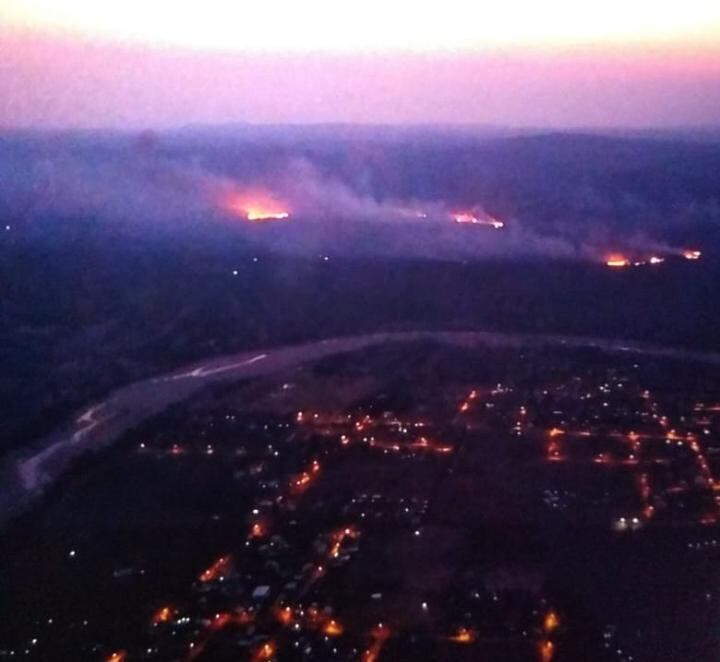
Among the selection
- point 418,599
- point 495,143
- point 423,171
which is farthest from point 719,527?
point 495,143

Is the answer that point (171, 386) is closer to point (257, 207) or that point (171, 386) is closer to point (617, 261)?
point (617, 261)

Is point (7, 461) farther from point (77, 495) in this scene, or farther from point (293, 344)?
point (293, 344)

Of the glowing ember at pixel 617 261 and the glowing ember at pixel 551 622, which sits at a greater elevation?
the glowing ember at pixel 551 622

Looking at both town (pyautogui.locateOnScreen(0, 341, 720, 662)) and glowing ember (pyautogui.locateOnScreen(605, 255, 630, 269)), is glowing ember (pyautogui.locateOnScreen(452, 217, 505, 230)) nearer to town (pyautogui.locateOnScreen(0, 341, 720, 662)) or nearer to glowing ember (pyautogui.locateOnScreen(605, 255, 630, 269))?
glowing ember (pyautogui.locateOnScreen(605, 255, 630, 269))

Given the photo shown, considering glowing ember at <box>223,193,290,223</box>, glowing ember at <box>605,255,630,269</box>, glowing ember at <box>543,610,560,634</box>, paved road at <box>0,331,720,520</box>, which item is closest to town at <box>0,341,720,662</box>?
glowing ember at <box>543,610,560,634</box>

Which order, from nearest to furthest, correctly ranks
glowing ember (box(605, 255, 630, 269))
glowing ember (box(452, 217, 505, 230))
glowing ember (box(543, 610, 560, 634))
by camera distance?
1. glowing ember (box(543, 610, 560, 634))
2. glowing ember (box(605, 255, 630, 269))
3. glowing ember (box(452, 217, 505, 230))

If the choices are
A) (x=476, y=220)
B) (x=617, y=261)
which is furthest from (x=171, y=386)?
(x=476, y=220)

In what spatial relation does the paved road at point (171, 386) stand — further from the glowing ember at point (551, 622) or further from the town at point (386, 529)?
the glowing ember at point (551, 622)

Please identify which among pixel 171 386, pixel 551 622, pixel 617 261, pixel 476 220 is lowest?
pixel 476 220

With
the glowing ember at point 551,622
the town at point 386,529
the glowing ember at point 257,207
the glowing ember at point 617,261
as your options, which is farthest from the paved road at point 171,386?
the glowing ember at point 257,207
